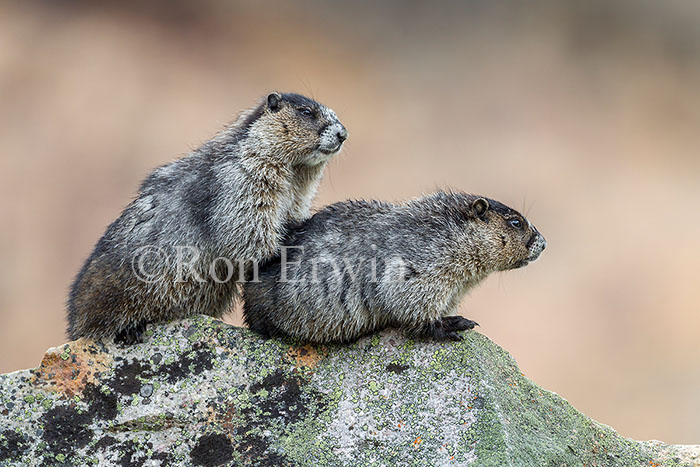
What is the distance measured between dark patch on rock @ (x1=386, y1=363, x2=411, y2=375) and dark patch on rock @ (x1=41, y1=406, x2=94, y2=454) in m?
1.98

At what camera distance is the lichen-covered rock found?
491cm

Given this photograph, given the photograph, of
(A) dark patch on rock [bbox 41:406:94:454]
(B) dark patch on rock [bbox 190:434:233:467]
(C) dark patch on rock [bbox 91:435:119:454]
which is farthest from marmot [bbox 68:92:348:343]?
(B) dark patch on rock [bbox 190:434:233:467]

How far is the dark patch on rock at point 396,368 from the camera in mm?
5246

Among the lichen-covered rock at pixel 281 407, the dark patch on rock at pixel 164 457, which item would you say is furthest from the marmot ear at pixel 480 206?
the dark patch on rock at pixel 164 457

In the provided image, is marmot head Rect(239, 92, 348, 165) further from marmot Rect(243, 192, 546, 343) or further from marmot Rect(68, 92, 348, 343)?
marmot Rect(243, 192, 546, 343)

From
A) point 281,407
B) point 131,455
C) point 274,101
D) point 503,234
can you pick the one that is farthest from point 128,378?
point 503,234

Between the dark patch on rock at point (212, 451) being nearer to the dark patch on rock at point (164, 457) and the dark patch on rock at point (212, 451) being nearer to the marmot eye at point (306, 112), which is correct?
the dark patch on rock at point (164, 457)

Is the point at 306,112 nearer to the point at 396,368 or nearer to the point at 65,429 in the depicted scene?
the point at 396,368

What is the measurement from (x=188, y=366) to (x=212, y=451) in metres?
0.64

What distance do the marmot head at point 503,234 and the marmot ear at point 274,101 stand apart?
169cm

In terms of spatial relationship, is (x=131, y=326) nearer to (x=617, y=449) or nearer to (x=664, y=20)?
(x=617, y=449)

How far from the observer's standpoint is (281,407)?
5180 mm

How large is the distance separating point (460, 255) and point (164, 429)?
7.60 feet

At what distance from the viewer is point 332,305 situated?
5422 millimetres
